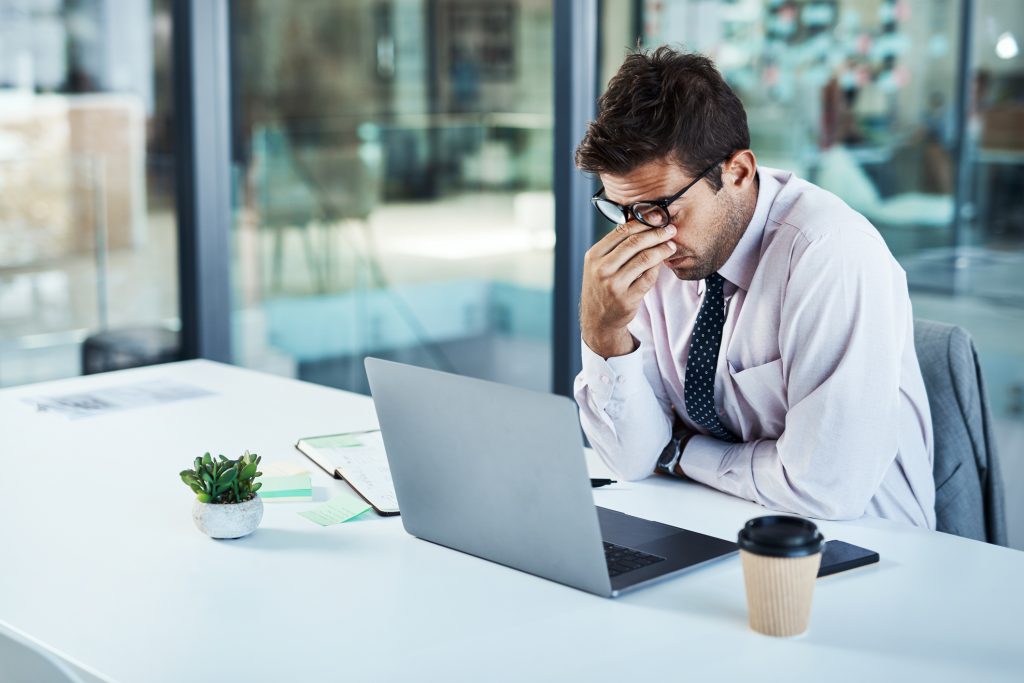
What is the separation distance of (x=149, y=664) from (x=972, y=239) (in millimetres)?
2340

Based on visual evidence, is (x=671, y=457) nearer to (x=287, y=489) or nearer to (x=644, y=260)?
(x=644, y=260)

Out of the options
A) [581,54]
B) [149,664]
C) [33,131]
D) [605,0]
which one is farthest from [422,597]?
[33,131]

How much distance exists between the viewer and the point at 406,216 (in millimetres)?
5000

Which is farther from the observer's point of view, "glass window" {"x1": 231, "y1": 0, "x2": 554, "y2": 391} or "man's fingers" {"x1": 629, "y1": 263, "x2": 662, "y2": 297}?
"glass window" {"x1": 231, "y1": 0, "x2": 554, "y2": 391}

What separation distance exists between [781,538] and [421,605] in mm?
403

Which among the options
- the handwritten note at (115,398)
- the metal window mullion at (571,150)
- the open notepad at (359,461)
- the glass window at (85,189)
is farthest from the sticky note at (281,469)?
the glass window at (85,189)

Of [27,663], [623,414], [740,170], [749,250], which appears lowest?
[27,663]

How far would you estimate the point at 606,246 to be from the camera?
1.82m

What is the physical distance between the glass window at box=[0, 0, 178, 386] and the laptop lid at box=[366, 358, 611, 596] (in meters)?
2.77

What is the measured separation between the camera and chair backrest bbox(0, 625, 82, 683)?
1.16m

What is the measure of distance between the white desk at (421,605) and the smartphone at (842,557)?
0.01 meters

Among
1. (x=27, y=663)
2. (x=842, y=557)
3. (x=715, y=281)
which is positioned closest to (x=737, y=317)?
(x=715, y=281)

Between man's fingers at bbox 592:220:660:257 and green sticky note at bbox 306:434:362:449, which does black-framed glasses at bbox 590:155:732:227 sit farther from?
green sticky note at bbox 306:434:362:449

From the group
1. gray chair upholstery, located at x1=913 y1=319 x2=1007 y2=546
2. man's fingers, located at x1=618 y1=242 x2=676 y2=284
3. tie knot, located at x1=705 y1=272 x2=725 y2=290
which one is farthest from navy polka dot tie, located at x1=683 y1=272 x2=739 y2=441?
gray chair upholstery, located at x1=913 y1=319 x2=1007 y2=546
